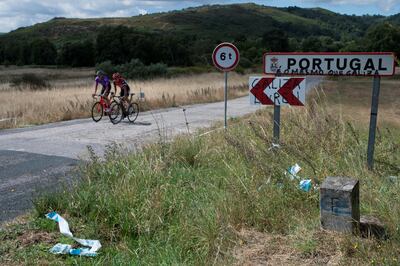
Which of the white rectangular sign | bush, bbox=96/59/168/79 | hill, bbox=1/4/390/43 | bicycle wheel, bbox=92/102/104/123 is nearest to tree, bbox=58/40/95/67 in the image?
bush, bbox=96/59/168/79

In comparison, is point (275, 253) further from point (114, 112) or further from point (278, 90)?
point (114, 112)

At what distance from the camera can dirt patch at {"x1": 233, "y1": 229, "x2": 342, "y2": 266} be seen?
338cm

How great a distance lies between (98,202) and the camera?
16.2 ft

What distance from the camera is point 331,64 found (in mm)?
6035

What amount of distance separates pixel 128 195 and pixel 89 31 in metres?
156

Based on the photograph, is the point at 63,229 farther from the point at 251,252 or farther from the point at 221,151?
the point at 221,151

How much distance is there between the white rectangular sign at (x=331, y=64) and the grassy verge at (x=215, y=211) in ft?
3.42

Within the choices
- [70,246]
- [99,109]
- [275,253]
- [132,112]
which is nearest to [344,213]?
[275,253]

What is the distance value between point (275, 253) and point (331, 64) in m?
Answer: 3.31

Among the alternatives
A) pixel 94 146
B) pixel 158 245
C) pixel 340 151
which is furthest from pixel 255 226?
pixel 94 146

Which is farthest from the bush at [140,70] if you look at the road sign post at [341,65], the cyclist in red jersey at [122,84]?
the road sign post at [341,65]

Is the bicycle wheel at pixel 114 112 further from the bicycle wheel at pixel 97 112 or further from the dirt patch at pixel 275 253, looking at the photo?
the dirt patch at pixel 275 253

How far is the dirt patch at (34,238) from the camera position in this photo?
4.28 metres

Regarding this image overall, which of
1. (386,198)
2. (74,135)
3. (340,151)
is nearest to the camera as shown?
(386,198)
